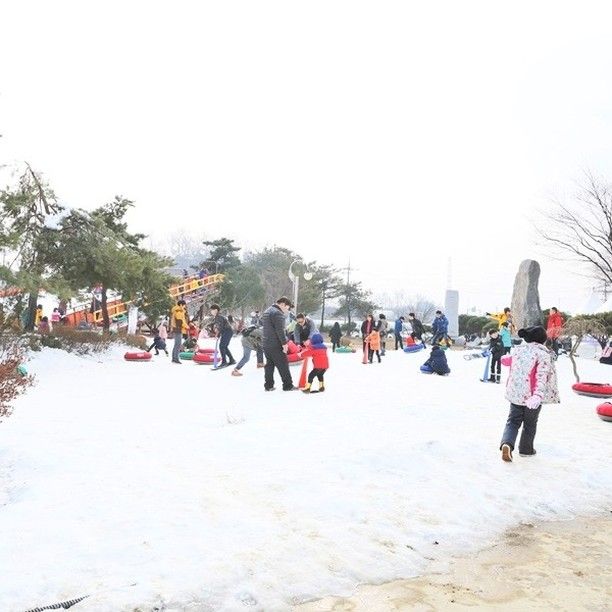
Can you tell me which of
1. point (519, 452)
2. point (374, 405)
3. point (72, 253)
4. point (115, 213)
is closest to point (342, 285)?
point (115, 213)

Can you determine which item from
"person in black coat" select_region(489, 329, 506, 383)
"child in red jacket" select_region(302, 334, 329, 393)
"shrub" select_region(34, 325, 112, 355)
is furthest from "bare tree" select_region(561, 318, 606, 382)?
"shrub" select_region(34, 325, 112, 355)

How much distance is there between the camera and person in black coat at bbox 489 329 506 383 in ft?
43.4

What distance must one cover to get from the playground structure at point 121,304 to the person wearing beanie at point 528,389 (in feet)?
43.5

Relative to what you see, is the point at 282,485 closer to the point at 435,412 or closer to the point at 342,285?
the point at 435,412

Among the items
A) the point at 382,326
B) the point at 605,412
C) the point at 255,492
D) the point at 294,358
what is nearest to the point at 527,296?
the point at 382,326

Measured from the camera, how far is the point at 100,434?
689 cm

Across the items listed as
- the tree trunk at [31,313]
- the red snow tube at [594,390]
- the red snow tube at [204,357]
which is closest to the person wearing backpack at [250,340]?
the red snow tube at [204,357]

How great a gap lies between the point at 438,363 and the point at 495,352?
1.80 m

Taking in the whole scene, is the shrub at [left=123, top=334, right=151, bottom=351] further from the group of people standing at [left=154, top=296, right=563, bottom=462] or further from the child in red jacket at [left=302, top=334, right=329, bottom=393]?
the child in red jacket at [left=302, top=334, right=329, bottom=393]

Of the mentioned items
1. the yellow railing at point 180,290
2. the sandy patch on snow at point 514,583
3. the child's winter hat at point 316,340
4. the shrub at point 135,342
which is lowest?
the sandy patch on snow at point 514,583

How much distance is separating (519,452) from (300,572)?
3.89 metres

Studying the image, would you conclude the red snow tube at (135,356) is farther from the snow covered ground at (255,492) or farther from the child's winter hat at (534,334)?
the child's winter hat at (534,334)

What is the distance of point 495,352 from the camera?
13.3 meters

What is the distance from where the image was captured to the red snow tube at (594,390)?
1108 centimetres
